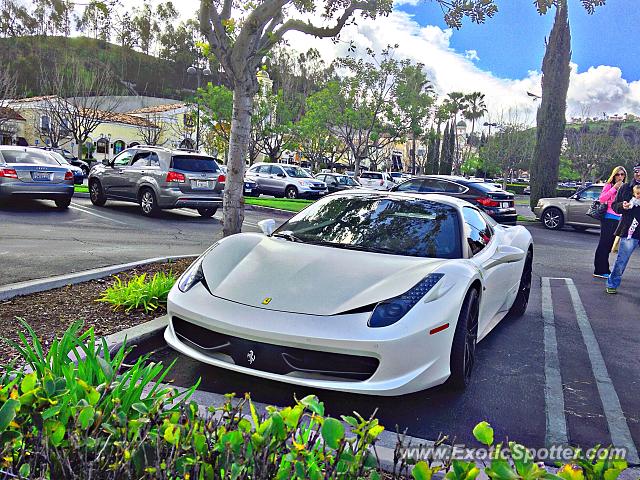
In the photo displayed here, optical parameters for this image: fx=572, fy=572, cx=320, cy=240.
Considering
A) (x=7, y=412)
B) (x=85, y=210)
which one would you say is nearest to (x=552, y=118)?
(x=85, y=210)

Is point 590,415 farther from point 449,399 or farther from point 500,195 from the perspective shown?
point 500,195

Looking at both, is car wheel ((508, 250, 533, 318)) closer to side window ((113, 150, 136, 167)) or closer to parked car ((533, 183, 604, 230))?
side window ((113, 150, 136, 167))

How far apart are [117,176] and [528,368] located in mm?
12272

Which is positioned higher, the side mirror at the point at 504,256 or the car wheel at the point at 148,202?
the side mirror at the point at 504,256

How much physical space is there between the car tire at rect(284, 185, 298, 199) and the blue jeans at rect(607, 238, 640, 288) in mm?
19857

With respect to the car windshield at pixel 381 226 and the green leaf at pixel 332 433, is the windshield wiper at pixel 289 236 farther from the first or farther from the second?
the green leaf at pixel 332 433

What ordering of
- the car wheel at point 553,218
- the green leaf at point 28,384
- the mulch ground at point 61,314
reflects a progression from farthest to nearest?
the car wheel at point 553,218
the mulch ground at point 61,314
the green leaf at point 28,384

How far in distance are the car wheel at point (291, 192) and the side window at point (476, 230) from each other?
21.5 metres

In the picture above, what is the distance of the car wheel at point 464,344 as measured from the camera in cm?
362

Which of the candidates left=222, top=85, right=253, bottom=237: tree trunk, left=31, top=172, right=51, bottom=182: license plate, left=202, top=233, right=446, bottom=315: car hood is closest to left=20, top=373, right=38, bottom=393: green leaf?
left=202, top=233, right=446, bottom=315: car hood

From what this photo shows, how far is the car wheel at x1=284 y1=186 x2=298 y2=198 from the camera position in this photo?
26.8 m

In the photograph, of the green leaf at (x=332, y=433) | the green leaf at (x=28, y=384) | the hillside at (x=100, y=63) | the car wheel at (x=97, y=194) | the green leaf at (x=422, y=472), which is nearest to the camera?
the green leaf at (x=422, y=472)

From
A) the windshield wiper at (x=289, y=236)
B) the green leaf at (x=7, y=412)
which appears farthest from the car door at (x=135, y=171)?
the green leaf at (x=7, y=412)

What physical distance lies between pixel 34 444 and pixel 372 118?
1375 inches
